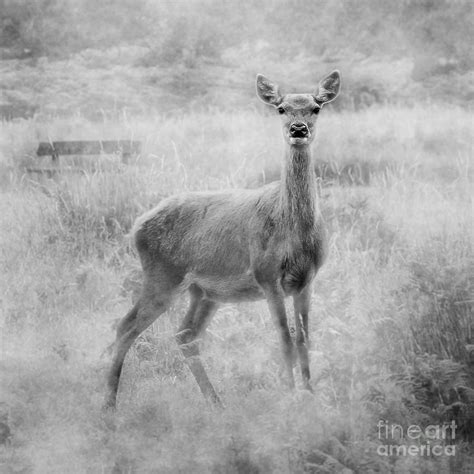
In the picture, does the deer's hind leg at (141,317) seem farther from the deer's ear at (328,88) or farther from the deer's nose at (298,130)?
the deer's ear at (328,88)

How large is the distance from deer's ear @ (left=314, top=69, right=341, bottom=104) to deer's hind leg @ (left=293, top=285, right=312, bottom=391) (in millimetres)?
947

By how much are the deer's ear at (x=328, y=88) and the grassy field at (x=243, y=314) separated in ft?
4.23

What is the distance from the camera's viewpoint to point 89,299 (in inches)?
209

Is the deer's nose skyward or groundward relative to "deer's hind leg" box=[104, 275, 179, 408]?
skyward

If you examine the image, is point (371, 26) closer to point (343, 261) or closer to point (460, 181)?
point (460, 181)

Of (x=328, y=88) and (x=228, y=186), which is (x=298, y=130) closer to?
(x=328, y=88)

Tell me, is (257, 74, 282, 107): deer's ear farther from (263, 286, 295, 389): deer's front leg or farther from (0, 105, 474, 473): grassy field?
(0, 105, 474, 473): grassy field

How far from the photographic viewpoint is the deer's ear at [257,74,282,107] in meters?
3.88

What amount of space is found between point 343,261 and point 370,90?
6.05ft

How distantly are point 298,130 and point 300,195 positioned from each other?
1.20 feet

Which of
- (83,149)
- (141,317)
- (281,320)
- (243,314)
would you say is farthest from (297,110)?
(83,149)

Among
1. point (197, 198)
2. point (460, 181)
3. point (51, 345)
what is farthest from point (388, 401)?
point (460, 181)

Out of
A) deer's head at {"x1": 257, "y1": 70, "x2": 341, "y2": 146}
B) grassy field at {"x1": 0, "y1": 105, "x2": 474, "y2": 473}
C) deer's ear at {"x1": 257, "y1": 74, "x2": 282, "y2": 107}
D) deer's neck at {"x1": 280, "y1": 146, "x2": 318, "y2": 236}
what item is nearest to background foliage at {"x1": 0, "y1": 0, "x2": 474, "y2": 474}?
grassy field at {"x1": 0, "y1": 105, "x2": 474, "y2": 473}

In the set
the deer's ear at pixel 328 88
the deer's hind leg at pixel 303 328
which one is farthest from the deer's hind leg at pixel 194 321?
the deer's ear at pixel 328 88
